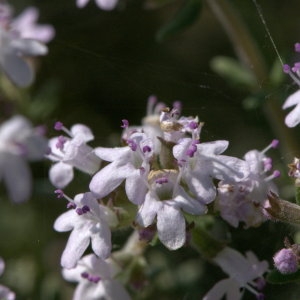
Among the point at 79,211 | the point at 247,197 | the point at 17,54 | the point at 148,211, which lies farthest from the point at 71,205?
the point at 17,54

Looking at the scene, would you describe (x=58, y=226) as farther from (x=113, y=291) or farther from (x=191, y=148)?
(x=191, y=148)

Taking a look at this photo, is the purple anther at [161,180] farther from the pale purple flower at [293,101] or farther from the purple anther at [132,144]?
the pale purple flower at [293,101]

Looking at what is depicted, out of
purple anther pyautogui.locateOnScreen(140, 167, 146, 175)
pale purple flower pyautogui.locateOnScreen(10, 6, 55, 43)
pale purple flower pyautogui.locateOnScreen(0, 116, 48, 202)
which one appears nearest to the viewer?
purple anther pyautogui.locateOnScreen(140, 167, 146, 175)

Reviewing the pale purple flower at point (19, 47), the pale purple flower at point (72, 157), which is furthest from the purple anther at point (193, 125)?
the pale purple flower at point (19, 47)

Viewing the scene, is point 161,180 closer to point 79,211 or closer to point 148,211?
point 148,211

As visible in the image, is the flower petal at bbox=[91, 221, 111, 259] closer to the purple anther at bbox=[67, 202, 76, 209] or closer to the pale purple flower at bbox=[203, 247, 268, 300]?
the purple anther at bbox=[67, 202, 76, 209]

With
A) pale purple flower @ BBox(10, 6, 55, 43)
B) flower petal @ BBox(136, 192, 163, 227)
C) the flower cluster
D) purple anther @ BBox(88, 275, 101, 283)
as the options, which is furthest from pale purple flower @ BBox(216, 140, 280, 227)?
pale purple flower @ BBox(10, 6, 55, 43)
